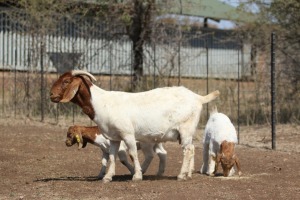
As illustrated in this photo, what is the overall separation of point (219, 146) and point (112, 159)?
168 centimetres

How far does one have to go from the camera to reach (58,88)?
410 inches

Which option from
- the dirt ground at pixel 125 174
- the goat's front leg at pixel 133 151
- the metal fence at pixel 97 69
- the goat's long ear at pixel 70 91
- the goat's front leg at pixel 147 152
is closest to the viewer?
the dirt ground at pixel 125 174

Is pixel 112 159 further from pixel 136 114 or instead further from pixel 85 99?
pixel 85 99

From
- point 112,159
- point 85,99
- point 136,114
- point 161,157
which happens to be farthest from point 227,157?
point 85,99

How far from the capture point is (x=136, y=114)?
10328 mm

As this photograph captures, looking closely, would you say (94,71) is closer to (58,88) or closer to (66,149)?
(66,149)

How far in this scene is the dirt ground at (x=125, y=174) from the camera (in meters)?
9.16

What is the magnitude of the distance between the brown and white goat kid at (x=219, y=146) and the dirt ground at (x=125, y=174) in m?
0.19

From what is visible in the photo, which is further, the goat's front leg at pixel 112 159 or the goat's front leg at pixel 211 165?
the goat's front leg at pixel 211 165

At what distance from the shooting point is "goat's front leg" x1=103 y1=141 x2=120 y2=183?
10273 mm

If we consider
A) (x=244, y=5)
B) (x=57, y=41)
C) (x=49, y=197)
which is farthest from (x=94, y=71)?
(x=49, y=197)

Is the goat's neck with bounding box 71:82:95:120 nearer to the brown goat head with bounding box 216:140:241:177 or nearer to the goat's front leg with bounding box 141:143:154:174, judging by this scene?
the goat's front leg with bounding box 141:143:154:174

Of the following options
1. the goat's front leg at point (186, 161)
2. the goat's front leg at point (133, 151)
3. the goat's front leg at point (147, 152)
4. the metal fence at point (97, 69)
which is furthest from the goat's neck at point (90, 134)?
the metal fence at point (97, 69)

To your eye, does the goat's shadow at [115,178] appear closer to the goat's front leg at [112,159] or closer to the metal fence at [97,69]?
the goat's front leg at [112,159]
